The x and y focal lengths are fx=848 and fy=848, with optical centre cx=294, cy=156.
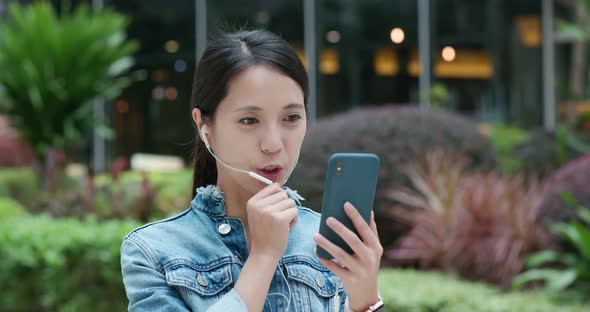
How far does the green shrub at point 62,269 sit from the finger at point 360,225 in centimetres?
406

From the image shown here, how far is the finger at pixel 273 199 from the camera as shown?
156 cm

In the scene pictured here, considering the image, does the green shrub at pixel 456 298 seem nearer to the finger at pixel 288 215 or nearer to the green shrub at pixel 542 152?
the finger at pixel 288 215

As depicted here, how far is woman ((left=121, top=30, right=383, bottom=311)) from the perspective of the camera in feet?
5.12

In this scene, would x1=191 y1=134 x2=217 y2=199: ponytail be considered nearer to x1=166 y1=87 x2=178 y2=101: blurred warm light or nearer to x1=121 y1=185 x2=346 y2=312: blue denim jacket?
x1=121 y1=185 x2=346 y2=312: blue denim jacket

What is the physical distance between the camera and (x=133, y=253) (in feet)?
5.45

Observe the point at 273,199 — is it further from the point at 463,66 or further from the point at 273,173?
the point at 463,66

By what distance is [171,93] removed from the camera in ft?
60.0

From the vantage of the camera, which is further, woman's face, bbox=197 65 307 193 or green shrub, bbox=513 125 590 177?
green shrub, bbox=513 125 590 177

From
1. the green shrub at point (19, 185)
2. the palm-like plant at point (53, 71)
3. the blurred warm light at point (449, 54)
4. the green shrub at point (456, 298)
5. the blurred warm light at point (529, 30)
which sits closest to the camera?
the green shrub at point (456, 298)

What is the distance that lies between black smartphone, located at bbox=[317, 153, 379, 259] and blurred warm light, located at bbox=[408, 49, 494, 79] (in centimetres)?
1592

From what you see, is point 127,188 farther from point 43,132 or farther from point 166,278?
point 166,278

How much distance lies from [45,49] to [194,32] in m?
8.37

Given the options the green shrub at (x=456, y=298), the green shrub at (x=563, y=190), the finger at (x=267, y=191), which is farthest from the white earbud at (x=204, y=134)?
the green shrub at (x=563, y=190)

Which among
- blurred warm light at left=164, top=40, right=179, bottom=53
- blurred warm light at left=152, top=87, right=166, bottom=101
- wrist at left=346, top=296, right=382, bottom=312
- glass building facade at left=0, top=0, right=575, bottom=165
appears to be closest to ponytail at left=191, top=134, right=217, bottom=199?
wrist at left=346, top=296, right=382, bottom=312
